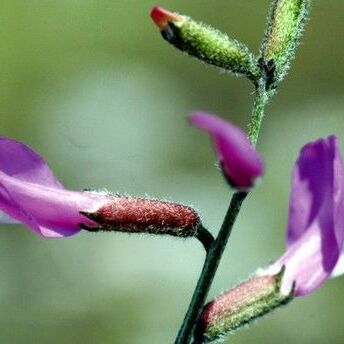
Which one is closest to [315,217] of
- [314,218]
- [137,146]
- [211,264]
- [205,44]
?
[314,218]

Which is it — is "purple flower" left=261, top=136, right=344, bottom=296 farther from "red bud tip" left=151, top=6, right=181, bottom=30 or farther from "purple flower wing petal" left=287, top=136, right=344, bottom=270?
"red bud tip" left=151, top=6, right=181, bottom=30

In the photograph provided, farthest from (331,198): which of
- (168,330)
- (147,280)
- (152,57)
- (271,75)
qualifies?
(152,57)

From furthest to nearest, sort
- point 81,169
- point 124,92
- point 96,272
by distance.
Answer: point 124,92
point 81,169
point 96,272

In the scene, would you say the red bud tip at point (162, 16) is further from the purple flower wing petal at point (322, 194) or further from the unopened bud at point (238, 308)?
the unopened bud at point (238, 308)

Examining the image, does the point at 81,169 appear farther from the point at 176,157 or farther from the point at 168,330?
the point at 168,330

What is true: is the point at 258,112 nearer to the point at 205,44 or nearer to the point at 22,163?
the point at 205,44

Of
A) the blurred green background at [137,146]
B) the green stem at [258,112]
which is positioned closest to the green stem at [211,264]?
the green stem at [258,112]
